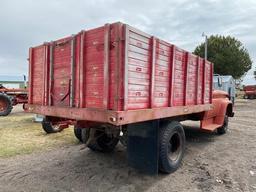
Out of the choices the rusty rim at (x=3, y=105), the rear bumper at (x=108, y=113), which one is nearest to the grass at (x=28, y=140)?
the rear bumper at (x=108, y=113)

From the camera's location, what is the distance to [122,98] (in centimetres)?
385

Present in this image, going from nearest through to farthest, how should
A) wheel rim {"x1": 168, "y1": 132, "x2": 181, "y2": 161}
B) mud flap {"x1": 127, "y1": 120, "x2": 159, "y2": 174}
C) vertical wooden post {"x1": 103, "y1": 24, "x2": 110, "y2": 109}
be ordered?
vertical wooden post {"x1": 103, "y1": 24, "x2": 110, "y2": 109} < mud flap {"x1": 127, "y1": 120, "x2": 159, "y2": 174} < wheel rim {"x1": 168, "y1": 132, "x2": 181, "y2": 161}

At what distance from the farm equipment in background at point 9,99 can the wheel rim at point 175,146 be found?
1127 cm

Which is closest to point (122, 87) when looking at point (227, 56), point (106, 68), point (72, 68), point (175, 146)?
point (106, 68)

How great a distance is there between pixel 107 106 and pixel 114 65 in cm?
57

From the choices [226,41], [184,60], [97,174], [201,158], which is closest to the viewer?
[97,174]

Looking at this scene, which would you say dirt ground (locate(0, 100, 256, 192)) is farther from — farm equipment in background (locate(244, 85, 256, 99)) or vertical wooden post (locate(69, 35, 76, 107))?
farm equipment in background (locate(244, 85, 256, 99))

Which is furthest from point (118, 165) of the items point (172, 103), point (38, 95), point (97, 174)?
point (38, 95)

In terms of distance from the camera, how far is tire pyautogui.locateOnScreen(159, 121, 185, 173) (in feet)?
16.5

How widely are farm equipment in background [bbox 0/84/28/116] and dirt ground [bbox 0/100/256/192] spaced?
8465mm

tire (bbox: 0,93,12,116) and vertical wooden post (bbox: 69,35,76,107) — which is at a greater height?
vertical wooden post (bbox: 69,35,76,107)

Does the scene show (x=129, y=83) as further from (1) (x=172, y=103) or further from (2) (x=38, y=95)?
(2) (x=38, y=95)

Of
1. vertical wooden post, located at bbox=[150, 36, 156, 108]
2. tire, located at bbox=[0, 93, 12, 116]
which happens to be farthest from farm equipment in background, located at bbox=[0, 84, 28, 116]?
vertical wooden post, located at bbox=[150, 36, 156, 108]

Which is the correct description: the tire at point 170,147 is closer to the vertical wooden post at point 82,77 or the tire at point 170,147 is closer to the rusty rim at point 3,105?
the vertical wooden post at point 82,77
